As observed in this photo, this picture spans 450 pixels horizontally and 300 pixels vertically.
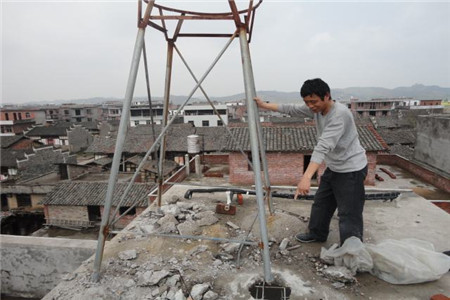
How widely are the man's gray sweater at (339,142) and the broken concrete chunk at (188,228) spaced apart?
80.9 inches

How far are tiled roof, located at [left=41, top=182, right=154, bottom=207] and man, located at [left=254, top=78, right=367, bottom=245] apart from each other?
11342 millimetres

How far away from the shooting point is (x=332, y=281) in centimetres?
277

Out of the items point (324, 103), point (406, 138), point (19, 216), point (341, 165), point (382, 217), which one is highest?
point (324, 103)

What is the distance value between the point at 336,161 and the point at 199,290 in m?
2.02

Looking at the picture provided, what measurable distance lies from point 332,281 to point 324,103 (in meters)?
1.87

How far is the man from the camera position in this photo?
8.73 feet

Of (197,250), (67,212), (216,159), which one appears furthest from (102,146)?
(197,250)

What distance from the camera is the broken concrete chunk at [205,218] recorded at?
406 centimetres

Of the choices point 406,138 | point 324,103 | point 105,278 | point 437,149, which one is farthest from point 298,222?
point 406,138

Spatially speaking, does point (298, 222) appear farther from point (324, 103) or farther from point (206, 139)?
point (206, 139)

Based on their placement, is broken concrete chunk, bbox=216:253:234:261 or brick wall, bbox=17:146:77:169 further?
brick wall, bbox=17:146:77:169

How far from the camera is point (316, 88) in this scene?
2.77 m

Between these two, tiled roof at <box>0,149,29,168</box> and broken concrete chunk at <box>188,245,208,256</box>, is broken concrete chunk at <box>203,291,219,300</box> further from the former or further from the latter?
tiled roof at <box>0,149,29,168</box>


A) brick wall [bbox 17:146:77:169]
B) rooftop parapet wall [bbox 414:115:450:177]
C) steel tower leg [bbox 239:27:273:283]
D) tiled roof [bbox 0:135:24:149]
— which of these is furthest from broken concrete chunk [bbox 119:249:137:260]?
tiled roof [bbox 0:135:24:149]
